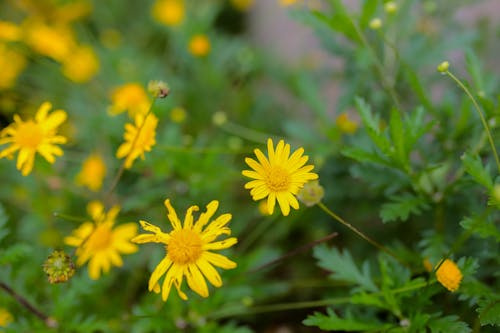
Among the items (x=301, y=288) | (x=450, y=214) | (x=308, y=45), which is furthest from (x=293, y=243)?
(x=308, y=45)

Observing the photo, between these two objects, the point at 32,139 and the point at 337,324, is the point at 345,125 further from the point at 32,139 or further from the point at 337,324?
the point at 32,139

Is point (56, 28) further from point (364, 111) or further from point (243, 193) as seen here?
point (364, 111)

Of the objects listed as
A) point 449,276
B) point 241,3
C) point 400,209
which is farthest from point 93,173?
point 241,3

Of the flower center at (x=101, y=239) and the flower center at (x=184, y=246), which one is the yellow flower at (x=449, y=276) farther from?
the flower center at (x=101, y=239)

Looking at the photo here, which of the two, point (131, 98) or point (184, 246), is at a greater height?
point (131, 98)

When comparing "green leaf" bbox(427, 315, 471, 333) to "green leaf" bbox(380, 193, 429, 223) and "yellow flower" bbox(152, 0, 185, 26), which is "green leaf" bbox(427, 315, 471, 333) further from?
"yellow flower" bbox(152, 0, 185, 26)

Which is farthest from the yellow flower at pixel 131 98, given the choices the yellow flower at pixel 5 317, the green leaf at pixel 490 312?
the green leaf at pixel 490 312
